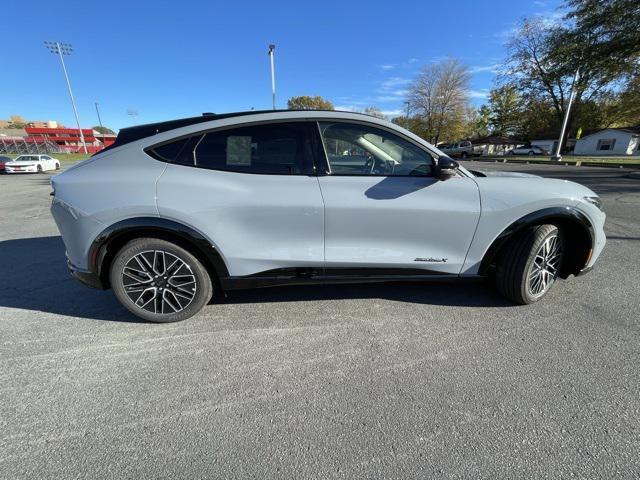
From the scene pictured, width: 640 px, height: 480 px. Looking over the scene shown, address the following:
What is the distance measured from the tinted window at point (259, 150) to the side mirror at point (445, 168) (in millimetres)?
1041

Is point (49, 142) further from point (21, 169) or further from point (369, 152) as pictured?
point (369, 152)

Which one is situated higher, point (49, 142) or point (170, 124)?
point (49, 142)

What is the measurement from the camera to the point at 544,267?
289 centimetres

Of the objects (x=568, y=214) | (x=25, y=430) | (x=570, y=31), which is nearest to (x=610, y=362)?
(x=568, y=214)

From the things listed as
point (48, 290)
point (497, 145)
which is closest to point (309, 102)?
point (497, 145)

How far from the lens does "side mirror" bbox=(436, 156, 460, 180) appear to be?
2473 mm

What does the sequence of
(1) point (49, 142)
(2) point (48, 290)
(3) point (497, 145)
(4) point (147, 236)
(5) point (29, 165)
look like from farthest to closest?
(3) point (497, 145), (1) point (49, 142), (5) point (29, 165), (2) point (48, 290), (4) point (147, 236)

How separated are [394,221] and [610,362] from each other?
1831 millimetres

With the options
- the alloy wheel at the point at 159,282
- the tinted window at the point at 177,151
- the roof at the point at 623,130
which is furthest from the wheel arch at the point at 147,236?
the roof at the point at 623,130

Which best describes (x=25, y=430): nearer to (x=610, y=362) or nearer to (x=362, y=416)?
(x=362, y=416)

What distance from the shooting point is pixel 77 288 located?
3.46 m

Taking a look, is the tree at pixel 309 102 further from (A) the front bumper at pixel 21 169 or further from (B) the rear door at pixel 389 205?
(B) the rear door at pixel 389 205

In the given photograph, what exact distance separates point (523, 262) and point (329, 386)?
2.03 metres

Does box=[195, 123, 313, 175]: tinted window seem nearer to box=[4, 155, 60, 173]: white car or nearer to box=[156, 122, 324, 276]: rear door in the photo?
box=[156, 122, 324, 276]: rear door
